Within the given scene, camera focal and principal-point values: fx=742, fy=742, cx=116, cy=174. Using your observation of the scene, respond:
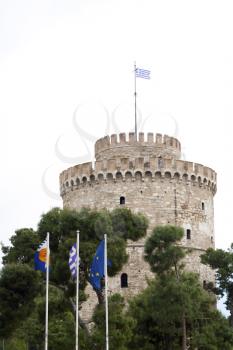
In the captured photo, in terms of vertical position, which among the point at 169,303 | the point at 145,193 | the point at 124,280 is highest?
the point at 145,193

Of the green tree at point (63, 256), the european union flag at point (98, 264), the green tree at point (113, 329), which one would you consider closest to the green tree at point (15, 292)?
the green tree at point (63, 256)

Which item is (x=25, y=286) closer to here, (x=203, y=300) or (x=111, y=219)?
(x=111, y=219)

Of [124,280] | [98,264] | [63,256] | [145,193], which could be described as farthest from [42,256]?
[145,193]

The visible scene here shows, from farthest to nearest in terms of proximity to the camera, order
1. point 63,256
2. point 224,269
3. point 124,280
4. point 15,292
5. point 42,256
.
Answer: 1. point 124,280
2. point 224,269
3. point 15,292
4. point 63,256
5. point 42,256

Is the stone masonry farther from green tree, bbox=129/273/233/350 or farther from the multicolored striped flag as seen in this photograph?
the multicolored striped flag

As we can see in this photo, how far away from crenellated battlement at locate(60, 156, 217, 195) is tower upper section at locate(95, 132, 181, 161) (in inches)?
55.9

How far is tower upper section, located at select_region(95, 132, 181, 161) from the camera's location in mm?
47344

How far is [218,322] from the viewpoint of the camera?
3578cm

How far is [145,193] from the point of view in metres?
45.2

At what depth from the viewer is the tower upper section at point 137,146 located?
4734 centimetres

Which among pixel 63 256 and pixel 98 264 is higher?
pixel 63 256

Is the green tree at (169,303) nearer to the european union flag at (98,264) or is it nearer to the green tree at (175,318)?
the green tree at (175,318)

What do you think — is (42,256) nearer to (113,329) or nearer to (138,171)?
(113,329)

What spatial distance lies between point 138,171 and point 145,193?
55.5 inches
